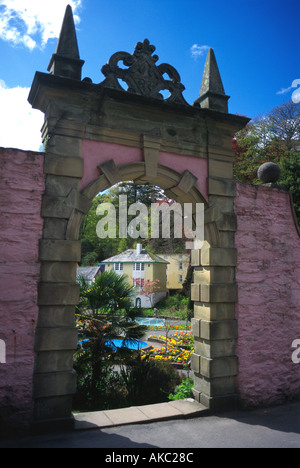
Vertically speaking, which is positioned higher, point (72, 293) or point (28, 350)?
point (72, 293)

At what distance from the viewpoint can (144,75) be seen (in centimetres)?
573

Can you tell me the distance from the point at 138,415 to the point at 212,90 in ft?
18.3

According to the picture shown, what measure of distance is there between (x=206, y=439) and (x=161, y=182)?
12.7ft

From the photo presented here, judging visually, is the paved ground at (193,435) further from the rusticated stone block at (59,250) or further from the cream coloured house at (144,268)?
the cream coloured house at (144,268)

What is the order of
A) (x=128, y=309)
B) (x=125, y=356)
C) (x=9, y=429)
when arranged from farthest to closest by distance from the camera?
(x=128, y=309), (x=125, y=356), (x=9, y=429)

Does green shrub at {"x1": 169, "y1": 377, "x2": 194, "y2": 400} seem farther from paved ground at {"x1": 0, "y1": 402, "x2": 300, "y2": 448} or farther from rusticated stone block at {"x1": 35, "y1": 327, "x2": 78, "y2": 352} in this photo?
rusticated stone block at {"x1": 35, "y1": 327, "x2": 78, "y2": 352}

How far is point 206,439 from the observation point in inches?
178

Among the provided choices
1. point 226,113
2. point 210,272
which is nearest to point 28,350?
point 210,272

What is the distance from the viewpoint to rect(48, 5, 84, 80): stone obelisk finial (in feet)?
16.7

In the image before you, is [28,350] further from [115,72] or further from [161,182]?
[115,72]

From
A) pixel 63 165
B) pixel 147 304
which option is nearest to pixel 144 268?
pixel 147 304

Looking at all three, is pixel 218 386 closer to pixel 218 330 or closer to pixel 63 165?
pixel 218 330

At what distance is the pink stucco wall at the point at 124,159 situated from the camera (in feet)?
17.1

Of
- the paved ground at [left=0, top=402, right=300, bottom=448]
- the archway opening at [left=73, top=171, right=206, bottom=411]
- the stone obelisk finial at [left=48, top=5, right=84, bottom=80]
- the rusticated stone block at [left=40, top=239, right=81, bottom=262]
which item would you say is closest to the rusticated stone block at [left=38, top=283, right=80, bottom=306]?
the rusticated stone block at [left=40, top=239, right=81, bottom=262]
